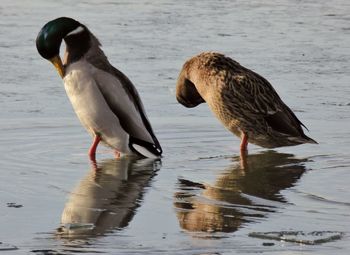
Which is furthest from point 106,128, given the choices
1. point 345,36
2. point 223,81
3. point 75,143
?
point 345,36

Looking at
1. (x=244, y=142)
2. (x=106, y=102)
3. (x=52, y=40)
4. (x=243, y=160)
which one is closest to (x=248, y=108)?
(x=244, y=142)

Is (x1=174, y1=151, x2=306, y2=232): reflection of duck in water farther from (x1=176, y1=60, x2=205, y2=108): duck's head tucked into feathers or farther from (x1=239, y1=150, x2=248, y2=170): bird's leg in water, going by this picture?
(x1=176, y1=60, x2=205, y2=108): duck's head tucked into feathers

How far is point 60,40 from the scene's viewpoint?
8430mm

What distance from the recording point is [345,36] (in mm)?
12859

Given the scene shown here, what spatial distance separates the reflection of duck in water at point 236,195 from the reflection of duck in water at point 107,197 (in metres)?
0.30

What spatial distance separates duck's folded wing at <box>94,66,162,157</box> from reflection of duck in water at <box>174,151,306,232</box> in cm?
76

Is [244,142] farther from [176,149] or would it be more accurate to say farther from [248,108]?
[176,149]

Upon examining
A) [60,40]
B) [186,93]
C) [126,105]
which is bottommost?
[186,93]

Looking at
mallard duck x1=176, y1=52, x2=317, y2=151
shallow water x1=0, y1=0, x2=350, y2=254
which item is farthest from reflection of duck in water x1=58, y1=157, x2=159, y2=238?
mallard duck x1=176, y1=52, x2=317, y2=151

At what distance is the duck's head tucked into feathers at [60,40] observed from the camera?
8391mm

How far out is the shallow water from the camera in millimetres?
5926

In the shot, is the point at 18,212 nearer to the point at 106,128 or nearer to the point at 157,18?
the point at 106,128

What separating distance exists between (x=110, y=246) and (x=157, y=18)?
8.41 m

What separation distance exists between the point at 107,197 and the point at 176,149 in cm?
193
